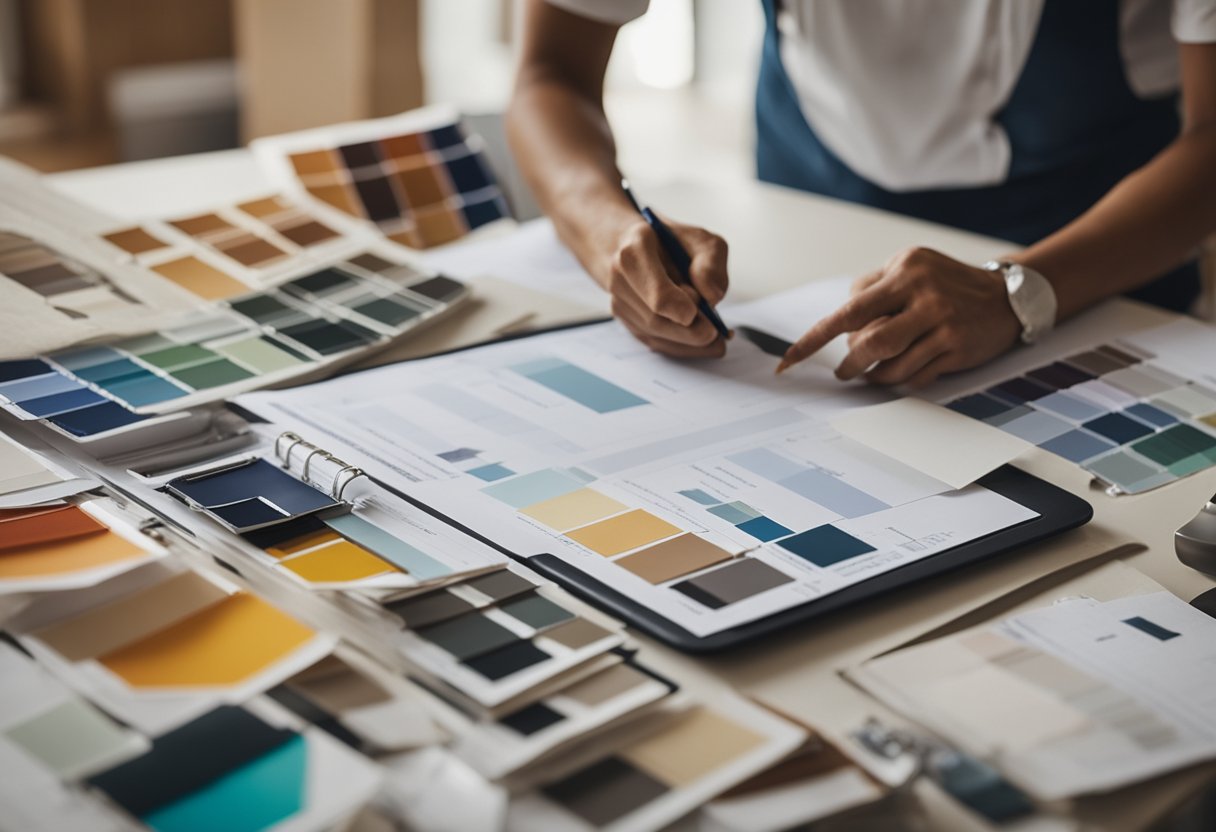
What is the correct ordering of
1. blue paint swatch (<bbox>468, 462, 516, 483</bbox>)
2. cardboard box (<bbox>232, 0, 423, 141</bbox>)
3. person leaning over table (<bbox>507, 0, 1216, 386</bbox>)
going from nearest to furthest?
blue paint swatch (<bbox>468, 462, 516, 483</bbox>)
person leaning over table (<bbox>507, 0, 1216, 386</bbox>)
cardboard box (<bbox>232, 0, 423, 141</bbox>)

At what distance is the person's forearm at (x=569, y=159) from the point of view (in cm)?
122

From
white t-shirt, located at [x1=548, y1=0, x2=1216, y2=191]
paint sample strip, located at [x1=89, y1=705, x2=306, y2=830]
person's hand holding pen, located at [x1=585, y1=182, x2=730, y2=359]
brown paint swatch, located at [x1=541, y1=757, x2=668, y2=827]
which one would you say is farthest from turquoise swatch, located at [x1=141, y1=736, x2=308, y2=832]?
white t-shirt, located at [x1=548, y1=0, x2=1216, y2=191]

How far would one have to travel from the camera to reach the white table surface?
2.11 ft

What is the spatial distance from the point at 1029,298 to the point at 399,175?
2.32ft

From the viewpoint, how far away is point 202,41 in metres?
3.38

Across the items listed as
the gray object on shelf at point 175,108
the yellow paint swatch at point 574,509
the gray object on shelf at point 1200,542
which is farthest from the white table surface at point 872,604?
the gray object on shelf at point 175,108

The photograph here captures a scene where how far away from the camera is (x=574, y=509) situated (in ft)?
2.63

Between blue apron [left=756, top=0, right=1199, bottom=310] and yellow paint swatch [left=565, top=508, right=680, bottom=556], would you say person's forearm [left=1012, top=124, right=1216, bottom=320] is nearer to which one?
blue apron [left=756, top=0, right=1199, bottom=310]

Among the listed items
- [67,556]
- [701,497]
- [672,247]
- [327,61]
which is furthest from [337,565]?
[327,61]

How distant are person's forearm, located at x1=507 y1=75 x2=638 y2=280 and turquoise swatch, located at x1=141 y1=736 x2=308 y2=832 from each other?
719 millimetres

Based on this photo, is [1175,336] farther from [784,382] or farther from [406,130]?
[406,130]

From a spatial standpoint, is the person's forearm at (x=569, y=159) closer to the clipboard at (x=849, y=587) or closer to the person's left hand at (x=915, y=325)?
the person's left hand at (x=915, y=325)

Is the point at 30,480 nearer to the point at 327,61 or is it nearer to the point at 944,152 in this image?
the point at 944,152

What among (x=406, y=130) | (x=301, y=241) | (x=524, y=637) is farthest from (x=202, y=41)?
(x=524, y=637)
